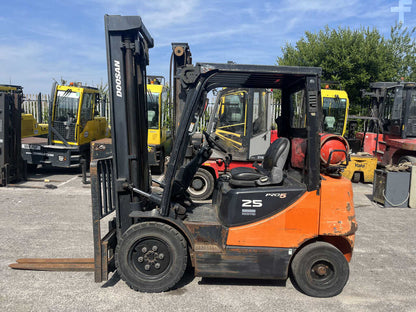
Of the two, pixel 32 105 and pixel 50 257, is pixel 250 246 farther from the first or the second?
pixel 32 105

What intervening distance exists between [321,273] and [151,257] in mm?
1920

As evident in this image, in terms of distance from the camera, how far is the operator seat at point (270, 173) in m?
3.94

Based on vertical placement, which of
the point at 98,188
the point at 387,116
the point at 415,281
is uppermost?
the point at 387,116

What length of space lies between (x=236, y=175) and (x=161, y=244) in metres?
1.16

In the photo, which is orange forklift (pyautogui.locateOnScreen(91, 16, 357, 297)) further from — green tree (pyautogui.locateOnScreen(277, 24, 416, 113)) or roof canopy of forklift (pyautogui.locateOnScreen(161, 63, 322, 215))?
green tree (pyautogui.locateOnScreen(277, 24, 416, 113))

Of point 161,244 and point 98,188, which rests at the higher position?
point 98,188

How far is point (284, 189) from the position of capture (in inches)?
148

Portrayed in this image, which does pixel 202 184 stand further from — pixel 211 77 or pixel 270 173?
pixel 211 77

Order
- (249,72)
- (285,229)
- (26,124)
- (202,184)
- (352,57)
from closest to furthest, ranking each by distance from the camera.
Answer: (249,72), (285,229), (202,184), (26,124), (352,57)

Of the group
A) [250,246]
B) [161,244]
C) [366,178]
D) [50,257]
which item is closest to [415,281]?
[250,246]

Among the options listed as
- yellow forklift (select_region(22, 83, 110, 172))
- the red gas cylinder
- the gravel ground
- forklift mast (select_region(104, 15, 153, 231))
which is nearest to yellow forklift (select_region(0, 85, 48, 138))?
yellow forklift (select_region(22, 83, 110, 172))

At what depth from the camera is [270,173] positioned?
13.4 feet

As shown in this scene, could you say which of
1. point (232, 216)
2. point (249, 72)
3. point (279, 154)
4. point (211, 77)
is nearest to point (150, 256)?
point (232, 216)

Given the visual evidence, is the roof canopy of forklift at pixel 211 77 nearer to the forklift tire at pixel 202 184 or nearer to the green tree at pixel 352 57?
the forklift tire at pixel 202 184
